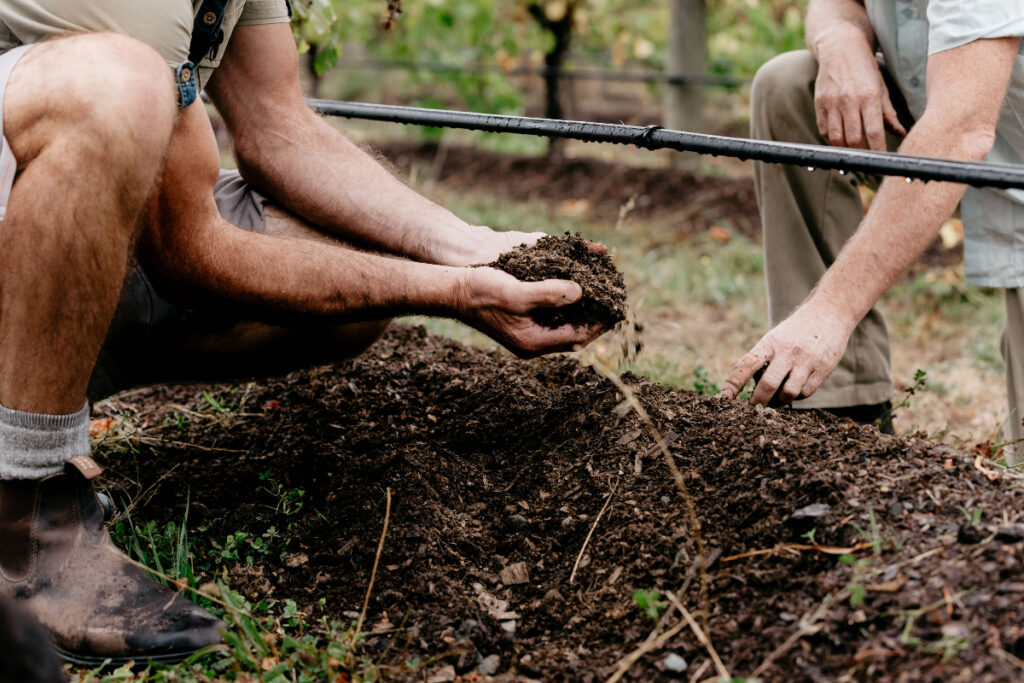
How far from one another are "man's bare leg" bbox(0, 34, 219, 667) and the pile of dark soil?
254 millimetres

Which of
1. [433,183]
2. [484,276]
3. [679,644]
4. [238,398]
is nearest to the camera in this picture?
[679,644]

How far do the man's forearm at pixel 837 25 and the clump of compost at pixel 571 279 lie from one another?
1069mm

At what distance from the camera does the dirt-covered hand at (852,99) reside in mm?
2266

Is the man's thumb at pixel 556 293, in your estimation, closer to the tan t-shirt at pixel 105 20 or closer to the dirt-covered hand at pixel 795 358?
the dirt-covered hand at pixel 795 358

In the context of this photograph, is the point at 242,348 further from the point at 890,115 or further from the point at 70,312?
the point at 890,115

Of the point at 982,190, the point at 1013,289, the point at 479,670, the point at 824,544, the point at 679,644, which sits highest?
the point at 982,190

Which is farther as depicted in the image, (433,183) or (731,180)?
(433,183)

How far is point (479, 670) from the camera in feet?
4.77

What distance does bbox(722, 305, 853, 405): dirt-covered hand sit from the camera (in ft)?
6.07

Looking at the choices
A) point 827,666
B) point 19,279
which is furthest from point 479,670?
point 19,279

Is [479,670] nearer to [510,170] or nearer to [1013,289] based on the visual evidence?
[1013,289]

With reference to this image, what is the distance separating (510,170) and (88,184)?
556 cm

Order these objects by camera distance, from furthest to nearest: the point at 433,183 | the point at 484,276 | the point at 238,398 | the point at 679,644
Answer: the point at 433,183
the point at 238,398
the point at 484,276
the point at 679,644

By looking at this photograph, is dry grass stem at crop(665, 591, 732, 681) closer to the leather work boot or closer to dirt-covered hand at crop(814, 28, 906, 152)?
the leather work boot
